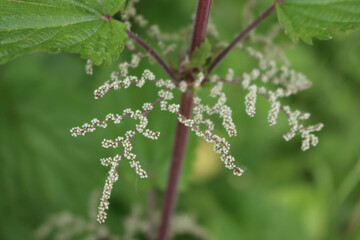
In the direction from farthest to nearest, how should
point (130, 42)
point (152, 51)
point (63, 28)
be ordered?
point (130, 42), point (152, 51), point (63, 28)

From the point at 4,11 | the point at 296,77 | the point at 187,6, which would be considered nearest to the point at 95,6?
the point at 4,11

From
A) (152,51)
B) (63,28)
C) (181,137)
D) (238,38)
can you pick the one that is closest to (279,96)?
(238,38)

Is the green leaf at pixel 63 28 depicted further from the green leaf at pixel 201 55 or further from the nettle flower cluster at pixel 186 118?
the green leaf at pixel 201 55

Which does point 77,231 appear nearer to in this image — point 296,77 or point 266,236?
point 266,236

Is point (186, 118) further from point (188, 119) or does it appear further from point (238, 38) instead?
point (238, 38)

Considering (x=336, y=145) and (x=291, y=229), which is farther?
(x=336, y=145)

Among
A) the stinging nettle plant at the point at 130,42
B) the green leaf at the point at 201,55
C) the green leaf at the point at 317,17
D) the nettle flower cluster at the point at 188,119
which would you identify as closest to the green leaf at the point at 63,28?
the stinging nettle plant at the point at 130,42
